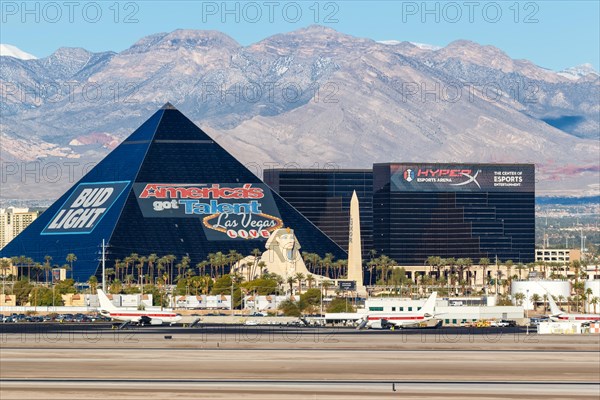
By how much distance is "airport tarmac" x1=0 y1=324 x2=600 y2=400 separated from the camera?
Result: 321 ft

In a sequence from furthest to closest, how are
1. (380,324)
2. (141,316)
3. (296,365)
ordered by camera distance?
(141,316)
(380,324)
(296,365)

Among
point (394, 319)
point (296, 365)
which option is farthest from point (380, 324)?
point (296, 365)

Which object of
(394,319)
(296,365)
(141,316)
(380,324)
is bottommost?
(296,365)

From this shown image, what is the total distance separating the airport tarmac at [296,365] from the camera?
97938 millimetres

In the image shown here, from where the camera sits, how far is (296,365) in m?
116

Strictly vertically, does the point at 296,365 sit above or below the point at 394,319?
below

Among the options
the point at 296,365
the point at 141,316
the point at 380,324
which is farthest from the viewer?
the point at 141,316

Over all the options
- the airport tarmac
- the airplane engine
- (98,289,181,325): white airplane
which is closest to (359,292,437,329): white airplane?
the airplane engine

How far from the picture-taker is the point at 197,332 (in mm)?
159875

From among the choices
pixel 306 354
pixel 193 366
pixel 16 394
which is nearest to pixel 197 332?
pixel 306 354

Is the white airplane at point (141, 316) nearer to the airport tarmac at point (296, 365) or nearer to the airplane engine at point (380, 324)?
the airport tarmac at point (296, 365)

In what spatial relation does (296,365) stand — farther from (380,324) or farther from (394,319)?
(394,319)

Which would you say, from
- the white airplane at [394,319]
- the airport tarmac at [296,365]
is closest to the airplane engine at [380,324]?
the white airplane at [394,319]

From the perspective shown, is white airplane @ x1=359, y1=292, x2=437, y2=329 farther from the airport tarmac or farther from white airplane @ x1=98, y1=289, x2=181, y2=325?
white airplane @ x1=98, y1=289, x2=181, y2=325
